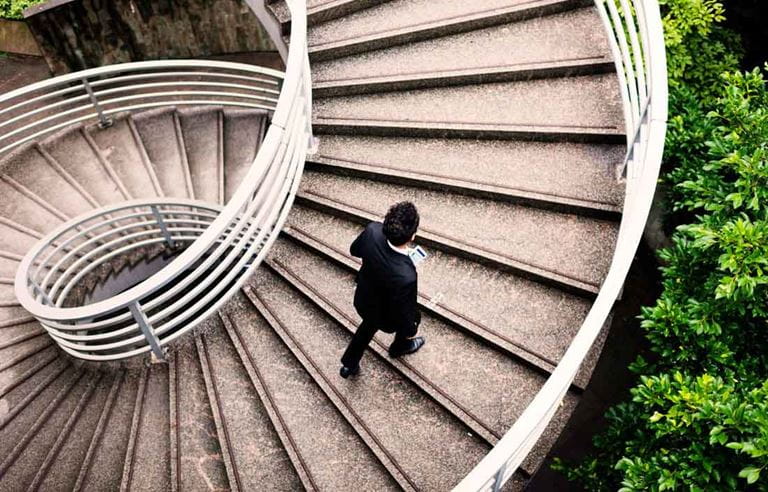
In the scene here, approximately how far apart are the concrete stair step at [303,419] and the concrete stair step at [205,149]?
305cm

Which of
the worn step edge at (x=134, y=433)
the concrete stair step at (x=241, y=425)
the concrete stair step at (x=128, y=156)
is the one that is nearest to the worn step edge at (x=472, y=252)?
the concrete stair step at (x=241, y=425)

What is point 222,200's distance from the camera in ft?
24.6

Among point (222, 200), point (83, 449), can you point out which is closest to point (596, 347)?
point (83, 449)

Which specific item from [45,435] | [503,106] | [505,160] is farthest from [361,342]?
[45,435]

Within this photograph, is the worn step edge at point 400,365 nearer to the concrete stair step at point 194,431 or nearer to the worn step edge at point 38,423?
the concrete stair step at point 194,431

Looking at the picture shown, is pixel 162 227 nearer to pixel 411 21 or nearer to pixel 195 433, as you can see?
pixel 195 433

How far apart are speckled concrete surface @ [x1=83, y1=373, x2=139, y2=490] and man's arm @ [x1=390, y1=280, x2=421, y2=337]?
2.53m

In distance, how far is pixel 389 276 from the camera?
3.82 meters

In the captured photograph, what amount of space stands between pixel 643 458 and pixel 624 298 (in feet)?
A: 12.3

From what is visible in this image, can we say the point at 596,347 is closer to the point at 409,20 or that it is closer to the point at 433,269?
the point at 433,269

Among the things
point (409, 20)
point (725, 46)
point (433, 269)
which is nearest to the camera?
point (433, 269)

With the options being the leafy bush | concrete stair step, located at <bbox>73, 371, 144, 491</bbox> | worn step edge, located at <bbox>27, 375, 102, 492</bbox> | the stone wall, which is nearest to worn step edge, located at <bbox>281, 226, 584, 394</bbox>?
A: concrete stair step, located at <bbox>73, 371, 144, 491</bbox>

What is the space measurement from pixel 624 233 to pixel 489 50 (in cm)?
252

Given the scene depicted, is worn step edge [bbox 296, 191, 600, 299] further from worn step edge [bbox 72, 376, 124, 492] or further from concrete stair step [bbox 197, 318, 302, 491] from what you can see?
worn step edge [bbox 72, 376, 124, 492]
